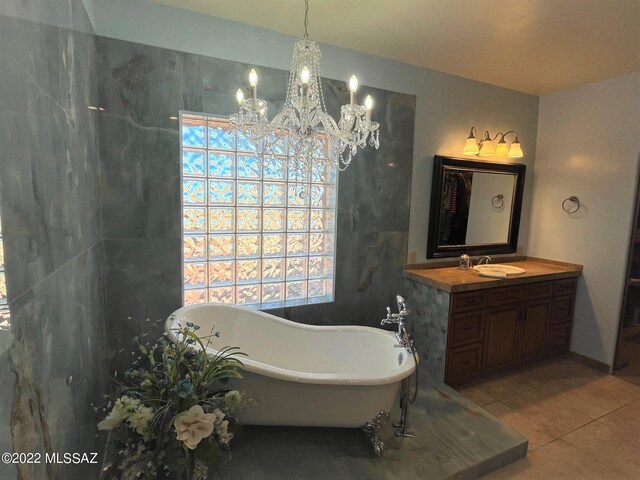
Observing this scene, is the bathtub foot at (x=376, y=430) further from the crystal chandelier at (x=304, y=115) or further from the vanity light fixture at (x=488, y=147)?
the vanity light fixture at (x=488, y=147)

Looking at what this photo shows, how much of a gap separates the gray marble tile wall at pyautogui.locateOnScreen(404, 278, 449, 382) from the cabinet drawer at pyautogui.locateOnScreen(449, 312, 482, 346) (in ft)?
0.22

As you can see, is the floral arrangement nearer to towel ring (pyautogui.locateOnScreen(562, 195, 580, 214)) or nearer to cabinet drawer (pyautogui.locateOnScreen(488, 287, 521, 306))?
cabinet drawer (pyautogui.locateOnScreen(488, 287, 521, 306))

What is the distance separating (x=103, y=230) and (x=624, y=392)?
3.96 metres

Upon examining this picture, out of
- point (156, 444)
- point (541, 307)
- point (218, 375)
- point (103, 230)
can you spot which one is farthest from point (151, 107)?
point (541, 307)

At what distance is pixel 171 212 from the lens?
7.03 ft

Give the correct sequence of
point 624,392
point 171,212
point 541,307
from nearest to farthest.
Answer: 1. point 171,212
2. point 624,392
3. point 541,307

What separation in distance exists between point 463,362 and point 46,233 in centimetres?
271

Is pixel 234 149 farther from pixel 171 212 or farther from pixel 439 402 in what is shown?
pixel 439 402

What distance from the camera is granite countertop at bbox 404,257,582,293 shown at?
254 cm

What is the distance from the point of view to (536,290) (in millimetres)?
2910

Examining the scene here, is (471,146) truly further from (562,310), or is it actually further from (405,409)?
(405,409)

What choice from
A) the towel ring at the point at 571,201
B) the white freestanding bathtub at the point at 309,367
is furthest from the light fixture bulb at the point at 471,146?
the white freestanding bathtub at the point at 309,367

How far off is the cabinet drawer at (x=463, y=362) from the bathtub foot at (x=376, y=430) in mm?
992

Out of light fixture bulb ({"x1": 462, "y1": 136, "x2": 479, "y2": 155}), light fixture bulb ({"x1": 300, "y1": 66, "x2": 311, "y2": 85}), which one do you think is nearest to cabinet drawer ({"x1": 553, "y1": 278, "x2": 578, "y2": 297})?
light fixture bulb ({"x1": 462, "y1": 136, "x2": 479, "y2": 155})
